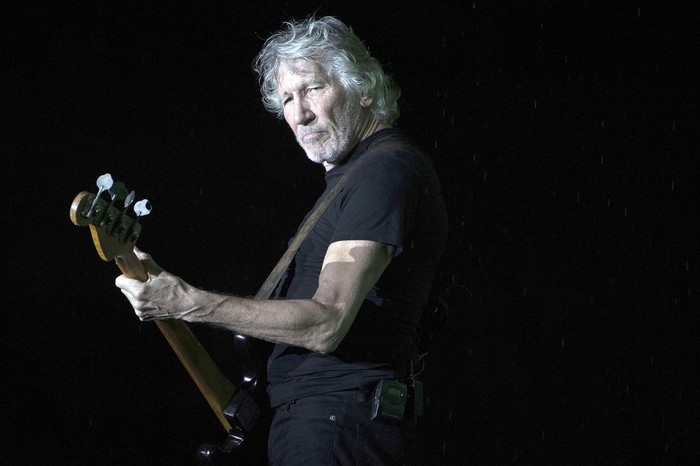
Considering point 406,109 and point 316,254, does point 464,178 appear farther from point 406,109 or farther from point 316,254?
point 316,254

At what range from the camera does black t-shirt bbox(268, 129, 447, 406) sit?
138 centimetres

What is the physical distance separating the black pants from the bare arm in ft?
0.58

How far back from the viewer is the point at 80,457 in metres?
2.62

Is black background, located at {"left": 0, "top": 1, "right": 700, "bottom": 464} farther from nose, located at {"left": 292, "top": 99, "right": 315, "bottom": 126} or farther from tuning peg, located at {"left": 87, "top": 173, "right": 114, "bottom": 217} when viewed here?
tuning peg, located at {"left": 87, "top": 173, "right": 114, "bottom": 217}

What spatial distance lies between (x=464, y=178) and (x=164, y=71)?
1328mm

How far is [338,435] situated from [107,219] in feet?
2.13

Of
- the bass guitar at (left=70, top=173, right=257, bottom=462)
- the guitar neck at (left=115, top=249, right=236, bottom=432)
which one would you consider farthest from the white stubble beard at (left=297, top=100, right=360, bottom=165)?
the guitar neck at (left=115, top=249, right=236, bottom=432)

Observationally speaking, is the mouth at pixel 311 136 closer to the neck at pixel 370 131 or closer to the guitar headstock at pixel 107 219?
the neck at pixel 370 131

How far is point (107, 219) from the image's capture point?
147 cm

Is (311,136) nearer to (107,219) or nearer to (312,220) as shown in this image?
(312,220)

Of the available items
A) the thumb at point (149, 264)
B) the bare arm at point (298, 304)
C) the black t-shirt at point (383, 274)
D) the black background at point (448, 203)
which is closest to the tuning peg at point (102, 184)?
the bare arm at point (298, 304)

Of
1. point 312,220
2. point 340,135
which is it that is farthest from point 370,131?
point 312,220

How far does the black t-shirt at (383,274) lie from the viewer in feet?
4.54

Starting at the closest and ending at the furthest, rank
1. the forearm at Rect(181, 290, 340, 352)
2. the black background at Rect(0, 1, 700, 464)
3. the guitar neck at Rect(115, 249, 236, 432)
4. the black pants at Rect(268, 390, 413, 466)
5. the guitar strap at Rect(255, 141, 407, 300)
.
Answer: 1. the forearm at Rect(181, 290, 340, 352)
2. the black pants at Rect(268, 390, 413, 466)
3. the guitar strap at Rect(255, 141, 407, 300)
4. the guitar neck at Rect(115, 249, 236, 432)
5. the black background at Rect(0, 1, 700, 464)
